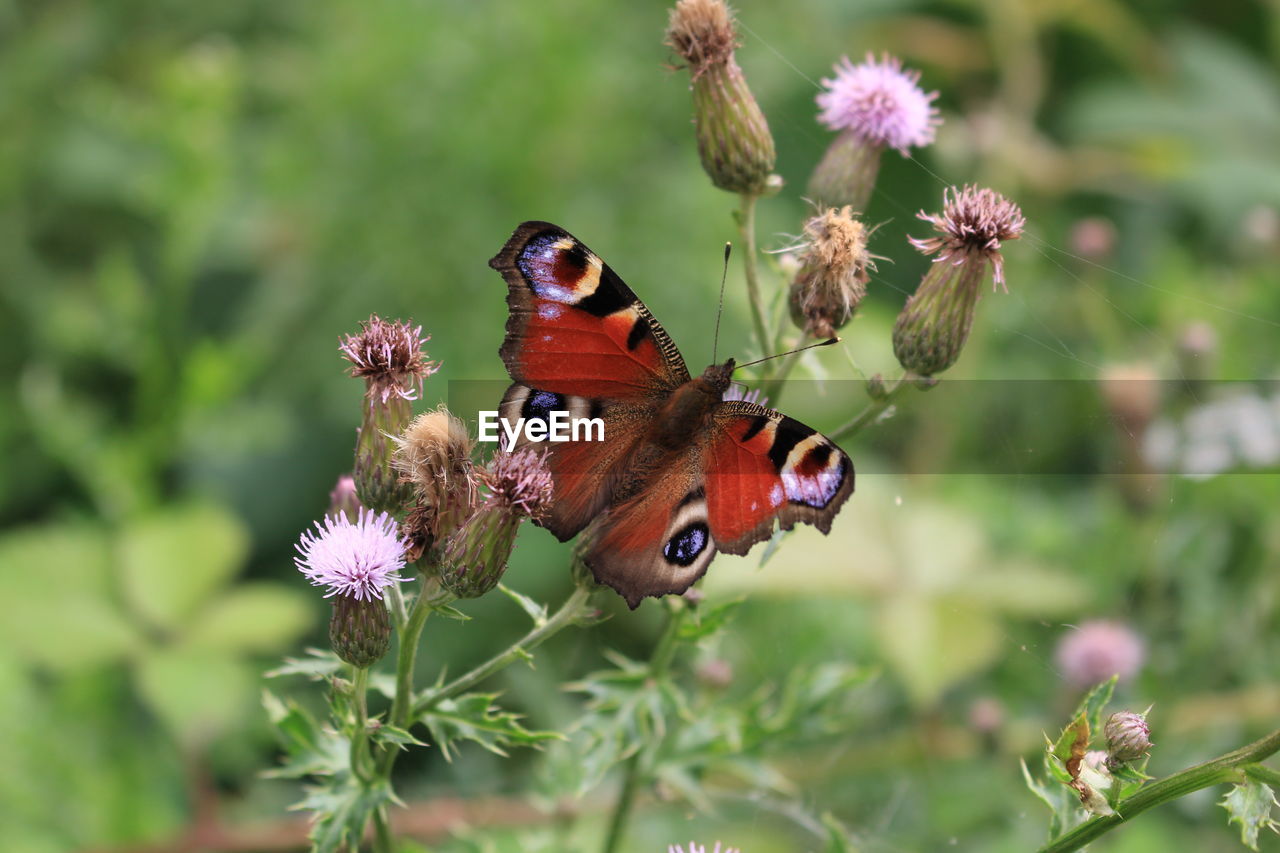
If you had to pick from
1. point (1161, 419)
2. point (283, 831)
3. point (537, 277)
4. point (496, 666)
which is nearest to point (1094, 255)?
point (1161, 419)

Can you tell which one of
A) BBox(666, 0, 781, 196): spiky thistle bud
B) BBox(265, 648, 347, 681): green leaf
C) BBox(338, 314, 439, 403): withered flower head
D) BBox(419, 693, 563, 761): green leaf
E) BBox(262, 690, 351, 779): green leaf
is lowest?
BBox(262, 690, 351, 779): green leaf

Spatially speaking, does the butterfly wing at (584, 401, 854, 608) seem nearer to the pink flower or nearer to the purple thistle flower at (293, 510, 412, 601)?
the purple thistle flower at (293, 510, 412, 601)

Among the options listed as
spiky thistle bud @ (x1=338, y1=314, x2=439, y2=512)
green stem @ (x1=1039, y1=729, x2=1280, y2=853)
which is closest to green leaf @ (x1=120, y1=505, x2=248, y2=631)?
spiky thistle bud @ (x1=338, y1=314, x2=439, y2=512)

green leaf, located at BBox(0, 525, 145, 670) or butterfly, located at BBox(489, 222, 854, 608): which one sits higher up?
butterfly, located at BBox(489, 222, 854, 608)

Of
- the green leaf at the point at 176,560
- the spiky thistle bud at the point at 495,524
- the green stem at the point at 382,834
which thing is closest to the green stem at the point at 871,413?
the spiky thistle bud at the point at 495,524

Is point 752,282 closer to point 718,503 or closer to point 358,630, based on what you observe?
point 718,503
